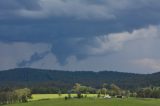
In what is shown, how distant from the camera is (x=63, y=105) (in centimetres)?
18925

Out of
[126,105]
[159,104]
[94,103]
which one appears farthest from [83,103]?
[159,104]

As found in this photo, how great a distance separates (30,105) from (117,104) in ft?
122

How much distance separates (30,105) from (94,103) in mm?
27388

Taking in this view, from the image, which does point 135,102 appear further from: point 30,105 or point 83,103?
point 30,105

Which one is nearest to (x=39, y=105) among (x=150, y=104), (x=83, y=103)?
Answer: (x=83, y=103)

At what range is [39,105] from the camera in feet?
639

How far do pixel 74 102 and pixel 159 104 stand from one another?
35.4 meters

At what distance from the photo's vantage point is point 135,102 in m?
199

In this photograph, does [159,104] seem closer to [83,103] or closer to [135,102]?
[135,102]

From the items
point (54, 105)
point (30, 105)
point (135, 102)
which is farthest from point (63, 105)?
point (135, 102)

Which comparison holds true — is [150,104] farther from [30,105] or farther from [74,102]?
[30,105]

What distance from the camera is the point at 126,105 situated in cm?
18838

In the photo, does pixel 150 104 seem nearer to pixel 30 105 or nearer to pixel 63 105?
pixel 63 105

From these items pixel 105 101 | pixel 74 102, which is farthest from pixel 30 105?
pixel 105 101
